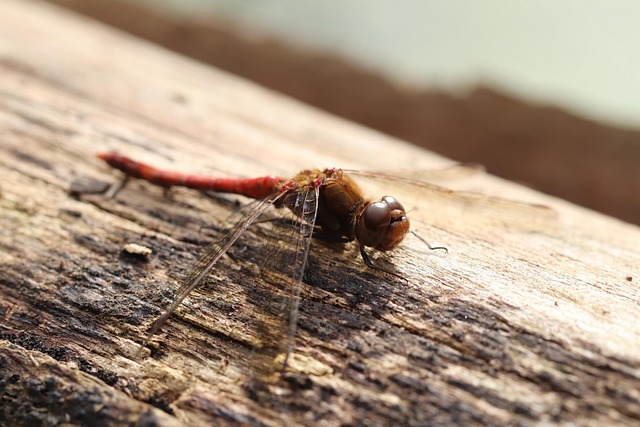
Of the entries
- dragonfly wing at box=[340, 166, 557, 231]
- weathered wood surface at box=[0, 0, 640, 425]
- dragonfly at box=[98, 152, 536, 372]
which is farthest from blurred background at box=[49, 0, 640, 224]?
dragonfly at box=[98, 152, 536, 372]

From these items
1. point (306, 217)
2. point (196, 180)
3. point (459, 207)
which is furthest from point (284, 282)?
point (459, 207)

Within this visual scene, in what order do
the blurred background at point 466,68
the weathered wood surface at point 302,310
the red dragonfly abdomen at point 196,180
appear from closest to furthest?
1. the weathered wood surface at point 302,310
2. the red dragonfly abdomen at point 196,180
3. the blurred background at point 466,68

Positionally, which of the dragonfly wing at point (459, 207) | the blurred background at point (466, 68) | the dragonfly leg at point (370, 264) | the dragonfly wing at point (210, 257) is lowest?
the dragonfly wing at point (210, 257)

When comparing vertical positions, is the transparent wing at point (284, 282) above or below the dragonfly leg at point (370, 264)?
below

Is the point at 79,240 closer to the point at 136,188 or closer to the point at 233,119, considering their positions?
the point at 136,188

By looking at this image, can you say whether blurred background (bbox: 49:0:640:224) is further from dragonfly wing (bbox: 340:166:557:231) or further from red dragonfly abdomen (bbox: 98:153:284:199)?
red dragonfly abdomen (bbox: 98:153:284:199)

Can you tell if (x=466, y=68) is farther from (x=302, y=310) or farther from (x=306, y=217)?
(x=302, y=310)

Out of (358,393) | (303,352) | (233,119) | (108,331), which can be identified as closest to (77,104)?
(233,119)

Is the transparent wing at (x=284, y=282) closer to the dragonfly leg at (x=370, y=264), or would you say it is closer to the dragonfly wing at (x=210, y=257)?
the dragonfly wing at (x=210, y=257)

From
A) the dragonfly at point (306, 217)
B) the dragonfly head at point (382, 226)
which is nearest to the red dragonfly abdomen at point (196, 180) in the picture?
the dragonfly at point (306, 217)
